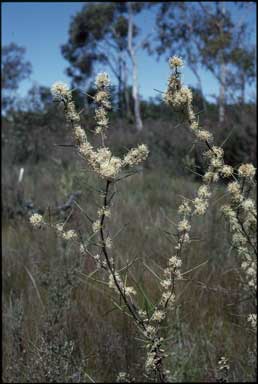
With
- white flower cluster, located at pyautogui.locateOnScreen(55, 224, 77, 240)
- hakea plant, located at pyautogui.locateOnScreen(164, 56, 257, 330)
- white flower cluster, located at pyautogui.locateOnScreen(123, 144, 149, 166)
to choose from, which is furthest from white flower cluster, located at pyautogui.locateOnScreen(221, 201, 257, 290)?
white flower cluster, located at pyautogui.locateOnScreen(55, 224, 77, 240)

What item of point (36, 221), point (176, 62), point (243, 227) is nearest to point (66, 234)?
point (36, 221)

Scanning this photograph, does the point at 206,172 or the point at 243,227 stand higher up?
the point at 206,172

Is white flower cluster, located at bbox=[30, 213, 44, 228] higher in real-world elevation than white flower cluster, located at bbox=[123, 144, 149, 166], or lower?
lower

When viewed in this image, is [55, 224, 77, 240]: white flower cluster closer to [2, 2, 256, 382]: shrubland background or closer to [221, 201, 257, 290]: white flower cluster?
[2, 2, 256, 382]: shrubland background

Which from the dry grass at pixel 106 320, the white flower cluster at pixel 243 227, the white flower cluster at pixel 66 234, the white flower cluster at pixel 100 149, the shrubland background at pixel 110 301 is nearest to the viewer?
the white flower cluster at pixel 100 149

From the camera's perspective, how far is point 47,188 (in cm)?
712

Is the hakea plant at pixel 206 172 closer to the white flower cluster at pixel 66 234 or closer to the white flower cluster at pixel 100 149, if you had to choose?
the white flower cluster at pixel 100 149

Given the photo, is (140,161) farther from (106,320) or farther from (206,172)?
(106,320)

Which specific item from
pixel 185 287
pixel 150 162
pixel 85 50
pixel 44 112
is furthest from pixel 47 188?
pixel 85 50

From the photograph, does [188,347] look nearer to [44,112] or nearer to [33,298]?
[33,298]

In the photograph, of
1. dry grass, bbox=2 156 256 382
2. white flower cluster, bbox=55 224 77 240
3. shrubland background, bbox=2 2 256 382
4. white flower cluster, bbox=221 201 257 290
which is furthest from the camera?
dry grass, bbox=2 156 256 382

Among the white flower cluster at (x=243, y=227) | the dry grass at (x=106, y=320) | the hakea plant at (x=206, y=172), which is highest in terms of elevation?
the hakea plant at (x=206, y=172)

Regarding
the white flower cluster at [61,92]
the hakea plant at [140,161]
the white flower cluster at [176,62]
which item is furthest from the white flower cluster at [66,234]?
the white flower cluster at [176,62]

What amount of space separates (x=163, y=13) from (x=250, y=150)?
40.9 feet
